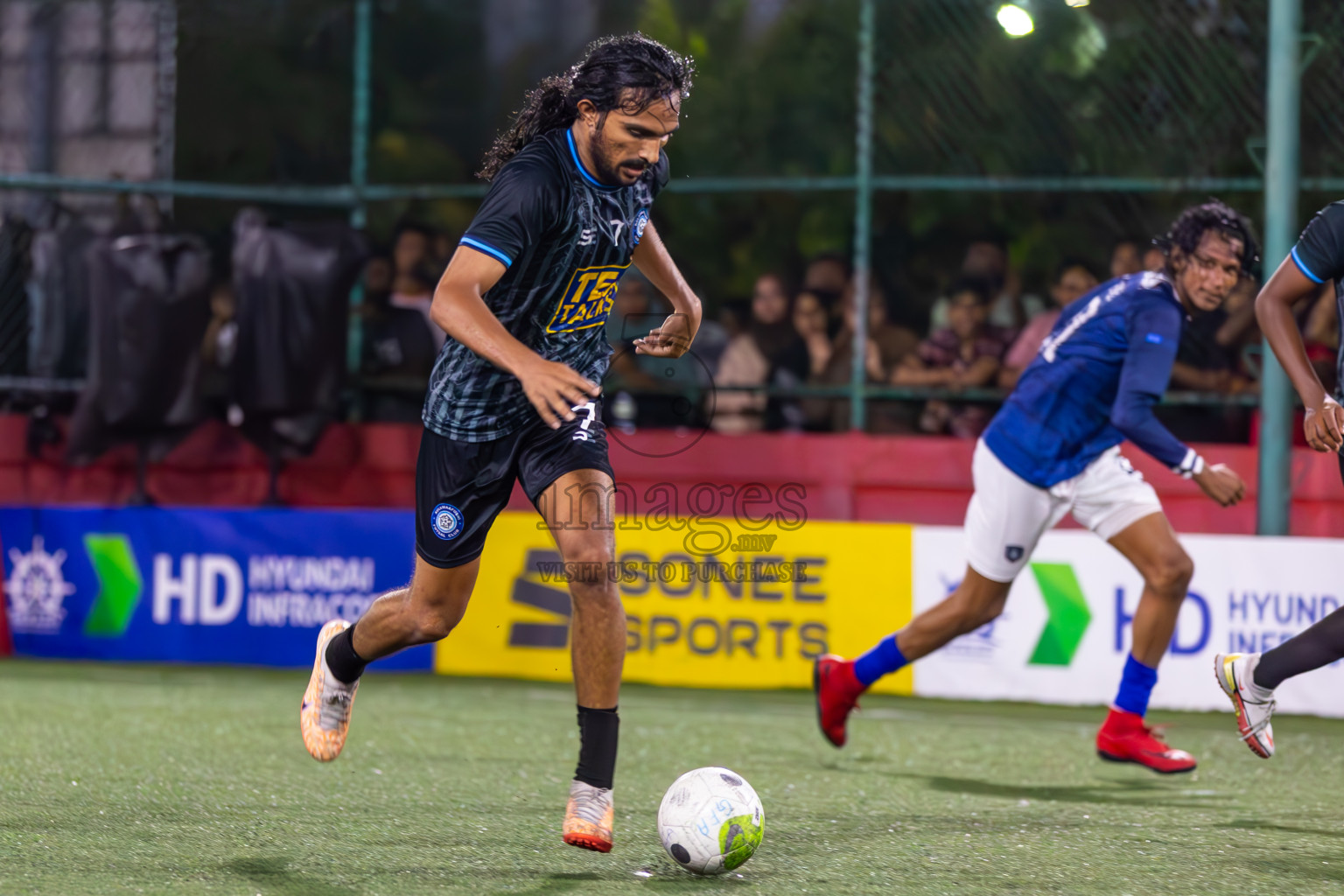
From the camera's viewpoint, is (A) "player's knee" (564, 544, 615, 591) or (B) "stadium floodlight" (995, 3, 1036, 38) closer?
(A) "player's knee" (564, 544, 615, 591)

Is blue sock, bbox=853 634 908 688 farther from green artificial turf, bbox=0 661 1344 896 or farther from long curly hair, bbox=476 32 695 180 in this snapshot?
long curly hair, bbox=476 32 695 180

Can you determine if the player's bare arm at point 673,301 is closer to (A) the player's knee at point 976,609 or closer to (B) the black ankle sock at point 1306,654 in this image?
(A) the player's knee at point 976,609

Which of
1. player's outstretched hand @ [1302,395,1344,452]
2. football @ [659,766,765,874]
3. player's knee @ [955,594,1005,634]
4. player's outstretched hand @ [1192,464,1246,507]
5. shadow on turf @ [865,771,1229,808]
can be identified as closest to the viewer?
football @ [659,766,765,874]

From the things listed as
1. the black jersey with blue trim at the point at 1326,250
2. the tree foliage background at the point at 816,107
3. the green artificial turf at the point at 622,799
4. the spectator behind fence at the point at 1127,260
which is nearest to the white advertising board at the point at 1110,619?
the green artificial turf at the point at 622,799

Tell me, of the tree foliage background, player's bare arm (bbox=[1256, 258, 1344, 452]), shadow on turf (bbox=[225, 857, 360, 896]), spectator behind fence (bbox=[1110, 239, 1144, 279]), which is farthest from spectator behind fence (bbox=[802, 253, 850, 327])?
shadow on turf (bbox=[225, 857, 360, 896])

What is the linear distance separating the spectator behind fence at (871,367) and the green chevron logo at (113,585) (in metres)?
4.00

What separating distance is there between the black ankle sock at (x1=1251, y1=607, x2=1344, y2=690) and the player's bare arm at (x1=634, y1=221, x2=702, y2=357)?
2051 mm

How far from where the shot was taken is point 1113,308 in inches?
235

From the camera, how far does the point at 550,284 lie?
426cm

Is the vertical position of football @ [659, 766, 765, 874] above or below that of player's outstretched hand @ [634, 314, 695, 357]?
below

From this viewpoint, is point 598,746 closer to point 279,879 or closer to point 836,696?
point 279,879

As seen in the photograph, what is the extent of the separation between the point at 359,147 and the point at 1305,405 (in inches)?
293

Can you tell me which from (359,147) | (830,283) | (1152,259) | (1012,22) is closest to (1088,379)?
(1152,259)

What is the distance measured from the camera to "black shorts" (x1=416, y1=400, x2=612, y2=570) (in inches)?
169
